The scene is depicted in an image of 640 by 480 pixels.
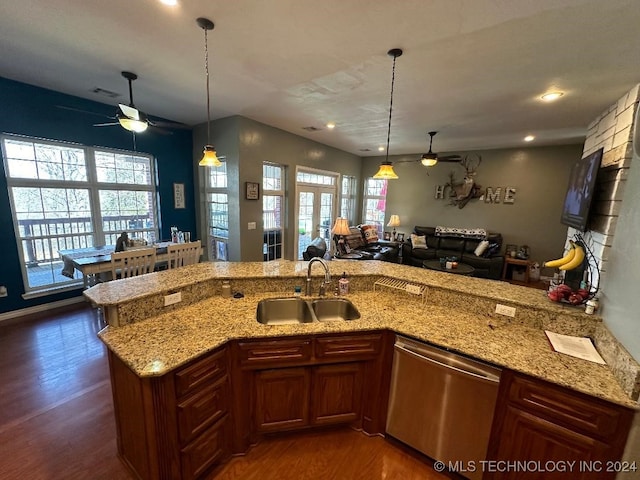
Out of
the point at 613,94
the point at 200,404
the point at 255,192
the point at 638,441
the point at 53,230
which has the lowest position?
the point at 200,404

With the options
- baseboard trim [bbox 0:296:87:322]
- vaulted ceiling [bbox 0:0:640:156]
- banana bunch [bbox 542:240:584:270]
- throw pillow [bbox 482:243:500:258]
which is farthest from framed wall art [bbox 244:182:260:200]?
throw pillow [bbox 482:243:500:258]

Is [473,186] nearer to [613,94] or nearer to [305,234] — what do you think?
[613,94]

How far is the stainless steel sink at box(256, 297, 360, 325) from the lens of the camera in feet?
6.67

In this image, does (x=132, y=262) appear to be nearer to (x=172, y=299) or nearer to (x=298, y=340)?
(x=172, y=299)

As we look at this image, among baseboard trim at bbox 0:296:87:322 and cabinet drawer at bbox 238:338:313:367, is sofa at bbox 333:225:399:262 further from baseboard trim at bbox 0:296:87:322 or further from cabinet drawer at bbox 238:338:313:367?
baseboard trim at bbox 0:296:87:322

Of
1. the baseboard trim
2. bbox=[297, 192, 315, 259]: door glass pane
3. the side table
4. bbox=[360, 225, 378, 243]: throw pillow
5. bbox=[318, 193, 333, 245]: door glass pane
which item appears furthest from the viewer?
bbox=[360, 225, 378, 243]: throw pillow

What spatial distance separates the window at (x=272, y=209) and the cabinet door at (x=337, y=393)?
3.35 metres

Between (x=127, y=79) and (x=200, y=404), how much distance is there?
339 cm

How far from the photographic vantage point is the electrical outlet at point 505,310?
1.81 metres

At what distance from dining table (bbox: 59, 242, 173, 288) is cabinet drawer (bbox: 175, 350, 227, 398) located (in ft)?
8.01

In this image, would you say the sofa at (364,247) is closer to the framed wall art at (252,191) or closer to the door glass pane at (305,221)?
the door glass pane at (305,221)

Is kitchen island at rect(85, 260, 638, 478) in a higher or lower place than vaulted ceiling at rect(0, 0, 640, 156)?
lower

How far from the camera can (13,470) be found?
1553 millimetres

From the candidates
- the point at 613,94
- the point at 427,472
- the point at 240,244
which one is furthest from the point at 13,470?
the point at 613,94
